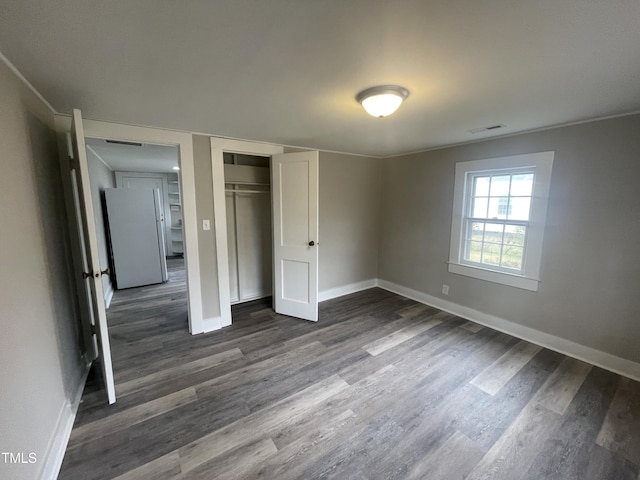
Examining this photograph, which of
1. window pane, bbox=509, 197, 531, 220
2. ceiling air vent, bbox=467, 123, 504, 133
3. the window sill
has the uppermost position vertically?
ceiling air vent, bbox=467, 123, 504, 133

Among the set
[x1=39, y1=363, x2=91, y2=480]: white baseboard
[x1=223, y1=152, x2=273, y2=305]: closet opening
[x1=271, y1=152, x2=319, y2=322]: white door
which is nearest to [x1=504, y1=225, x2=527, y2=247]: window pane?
[x1=271, y1=152, x2=319, y2=322]: white door

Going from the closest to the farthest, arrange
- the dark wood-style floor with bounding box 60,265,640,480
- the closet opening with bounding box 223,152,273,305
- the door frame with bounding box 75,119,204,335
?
the dark wood-style floor with bounding box 60,265,640,480, the door frame with bounding box 75,119,204,335, the closet opening with bounding box 223,152,273,305

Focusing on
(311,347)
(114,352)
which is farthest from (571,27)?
(114,352)

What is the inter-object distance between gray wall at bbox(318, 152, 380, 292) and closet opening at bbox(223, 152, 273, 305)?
877 mm

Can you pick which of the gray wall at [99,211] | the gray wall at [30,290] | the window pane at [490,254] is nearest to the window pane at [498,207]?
the window pane at [490,254]

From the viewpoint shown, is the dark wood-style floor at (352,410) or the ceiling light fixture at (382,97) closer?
the dark wood-style floor at (352,410)

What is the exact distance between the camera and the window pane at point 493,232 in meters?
3.05

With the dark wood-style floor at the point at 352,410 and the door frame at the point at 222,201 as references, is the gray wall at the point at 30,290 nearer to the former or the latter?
the dark wood-style floor at the point at 352,410

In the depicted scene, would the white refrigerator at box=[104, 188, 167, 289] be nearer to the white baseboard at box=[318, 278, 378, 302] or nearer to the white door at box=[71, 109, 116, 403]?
the white door at box=[71, 109, 116, 403]

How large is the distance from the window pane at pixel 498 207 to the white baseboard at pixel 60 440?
13.7ft

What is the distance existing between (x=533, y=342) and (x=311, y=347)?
2.37 meters

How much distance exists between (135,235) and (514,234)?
5.62 metres

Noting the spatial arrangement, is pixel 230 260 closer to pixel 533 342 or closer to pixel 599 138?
pixel 533 342

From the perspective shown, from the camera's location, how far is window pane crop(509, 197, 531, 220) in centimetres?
279
